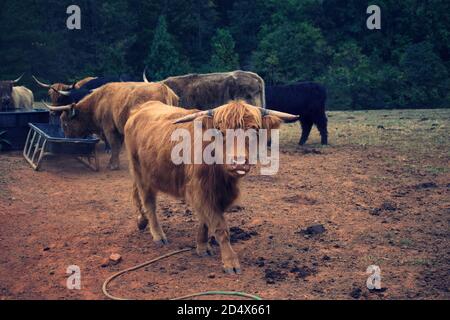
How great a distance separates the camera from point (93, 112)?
897cm

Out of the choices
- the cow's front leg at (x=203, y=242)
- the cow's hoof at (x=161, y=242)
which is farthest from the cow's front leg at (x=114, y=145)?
the cow's front leg at (x=203, y=242)

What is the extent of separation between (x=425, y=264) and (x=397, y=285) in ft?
1.72

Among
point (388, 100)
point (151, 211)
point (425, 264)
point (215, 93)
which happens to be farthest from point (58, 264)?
point (388, 100)

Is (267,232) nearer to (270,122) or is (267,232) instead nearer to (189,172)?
(189,172)

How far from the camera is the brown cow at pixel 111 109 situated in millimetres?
8141

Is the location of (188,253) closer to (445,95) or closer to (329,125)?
(329,125)

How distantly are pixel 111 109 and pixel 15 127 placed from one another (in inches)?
89.9

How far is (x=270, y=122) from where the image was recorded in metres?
4.37

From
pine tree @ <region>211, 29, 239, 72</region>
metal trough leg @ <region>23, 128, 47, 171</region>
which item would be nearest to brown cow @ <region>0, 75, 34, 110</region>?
metal trough leg @ <region>23, 128, 47, 171</region>

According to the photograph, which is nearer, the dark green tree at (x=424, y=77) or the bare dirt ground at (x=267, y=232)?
the bare dirt ground at (x=267, y=232)

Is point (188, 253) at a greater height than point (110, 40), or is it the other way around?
point (110, 40)

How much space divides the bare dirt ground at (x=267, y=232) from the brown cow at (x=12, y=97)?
3.90 meters

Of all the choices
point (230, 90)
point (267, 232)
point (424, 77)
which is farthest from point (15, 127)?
point (424, 77)

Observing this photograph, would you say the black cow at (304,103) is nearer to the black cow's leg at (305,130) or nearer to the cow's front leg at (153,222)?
the black cow's leg at (305,130)
